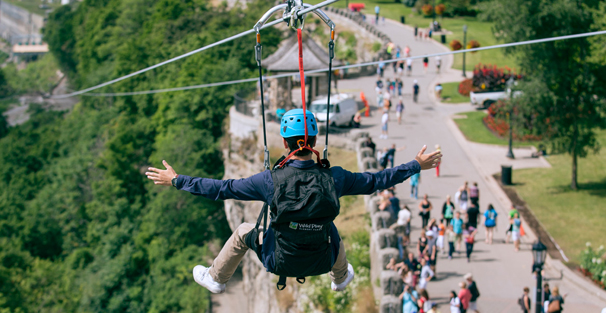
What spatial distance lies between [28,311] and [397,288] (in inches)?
1438

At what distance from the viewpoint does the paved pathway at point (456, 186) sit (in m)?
17.6

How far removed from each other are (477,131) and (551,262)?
50.7ft

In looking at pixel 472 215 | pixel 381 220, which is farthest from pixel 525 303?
pixel 381 220

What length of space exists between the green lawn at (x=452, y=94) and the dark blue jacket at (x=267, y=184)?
36321 millimetres

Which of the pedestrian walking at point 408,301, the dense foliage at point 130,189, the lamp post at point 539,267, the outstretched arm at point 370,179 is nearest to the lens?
the outstretched arm at point 370,179

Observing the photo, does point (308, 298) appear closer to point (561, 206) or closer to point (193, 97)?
point (561, 206)

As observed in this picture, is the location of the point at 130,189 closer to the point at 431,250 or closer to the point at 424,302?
the point at 431,250

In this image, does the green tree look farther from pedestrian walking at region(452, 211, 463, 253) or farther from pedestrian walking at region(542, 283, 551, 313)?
pedestrian walking at region(542, 283, 551, 313)

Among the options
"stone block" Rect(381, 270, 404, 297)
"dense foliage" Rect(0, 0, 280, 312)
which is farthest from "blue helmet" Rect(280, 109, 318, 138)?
"dense foliage" Rect(0, 0, 280, 312)

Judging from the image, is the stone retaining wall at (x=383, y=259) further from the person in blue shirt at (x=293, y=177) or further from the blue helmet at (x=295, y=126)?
the blue helmet at (x=295, y=126)

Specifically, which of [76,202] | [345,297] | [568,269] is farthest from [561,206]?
[76,202]

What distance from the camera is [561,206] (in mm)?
25766

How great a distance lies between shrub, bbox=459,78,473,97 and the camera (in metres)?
43.7

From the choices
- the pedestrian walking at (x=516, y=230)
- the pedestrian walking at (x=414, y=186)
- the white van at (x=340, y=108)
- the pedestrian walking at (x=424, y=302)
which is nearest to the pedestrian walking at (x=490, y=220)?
the pedestrian walking at (x=516, y=230)
